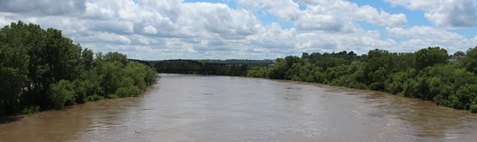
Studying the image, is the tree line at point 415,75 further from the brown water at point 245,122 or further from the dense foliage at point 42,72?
the dense foliage at point 42,72

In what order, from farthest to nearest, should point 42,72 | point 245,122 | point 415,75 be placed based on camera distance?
point 415,75 < point 42,72 < point 245,122

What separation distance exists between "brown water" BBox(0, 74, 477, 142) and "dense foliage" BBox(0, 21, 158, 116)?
1.84 meters

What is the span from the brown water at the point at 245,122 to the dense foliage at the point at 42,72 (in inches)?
72.5

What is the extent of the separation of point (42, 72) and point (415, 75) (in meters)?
50.6

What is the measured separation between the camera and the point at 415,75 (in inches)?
2660

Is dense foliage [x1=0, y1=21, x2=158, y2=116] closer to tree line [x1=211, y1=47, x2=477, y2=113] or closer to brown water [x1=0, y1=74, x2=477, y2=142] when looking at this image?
brown water [x1=0, y1=74, x2=477, y2=142]

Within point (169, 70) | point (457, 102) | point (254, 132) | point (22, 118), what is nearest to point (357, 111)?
point (457, 102)

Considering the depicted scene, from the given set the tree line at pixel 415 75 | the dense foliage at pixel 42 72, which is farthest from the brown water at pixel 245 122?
the tree line at pixel 415 75

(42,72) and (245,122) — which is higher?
(42,72)

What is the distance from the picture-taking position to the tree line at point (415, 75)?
51.5 meters

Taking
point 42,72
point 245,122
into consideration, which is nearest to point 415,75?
point 245,122

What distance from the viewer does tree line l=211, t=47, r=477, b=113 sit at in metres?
51.5

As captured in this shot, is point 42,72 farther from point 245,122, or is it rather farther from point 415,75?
point 415,75

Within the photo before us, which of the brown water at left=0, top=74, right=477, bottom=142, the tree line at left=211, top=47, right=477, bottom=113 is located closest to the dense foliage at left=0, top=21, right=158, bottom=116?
the brown water at left=0, top=74, right=477, bottom=142
